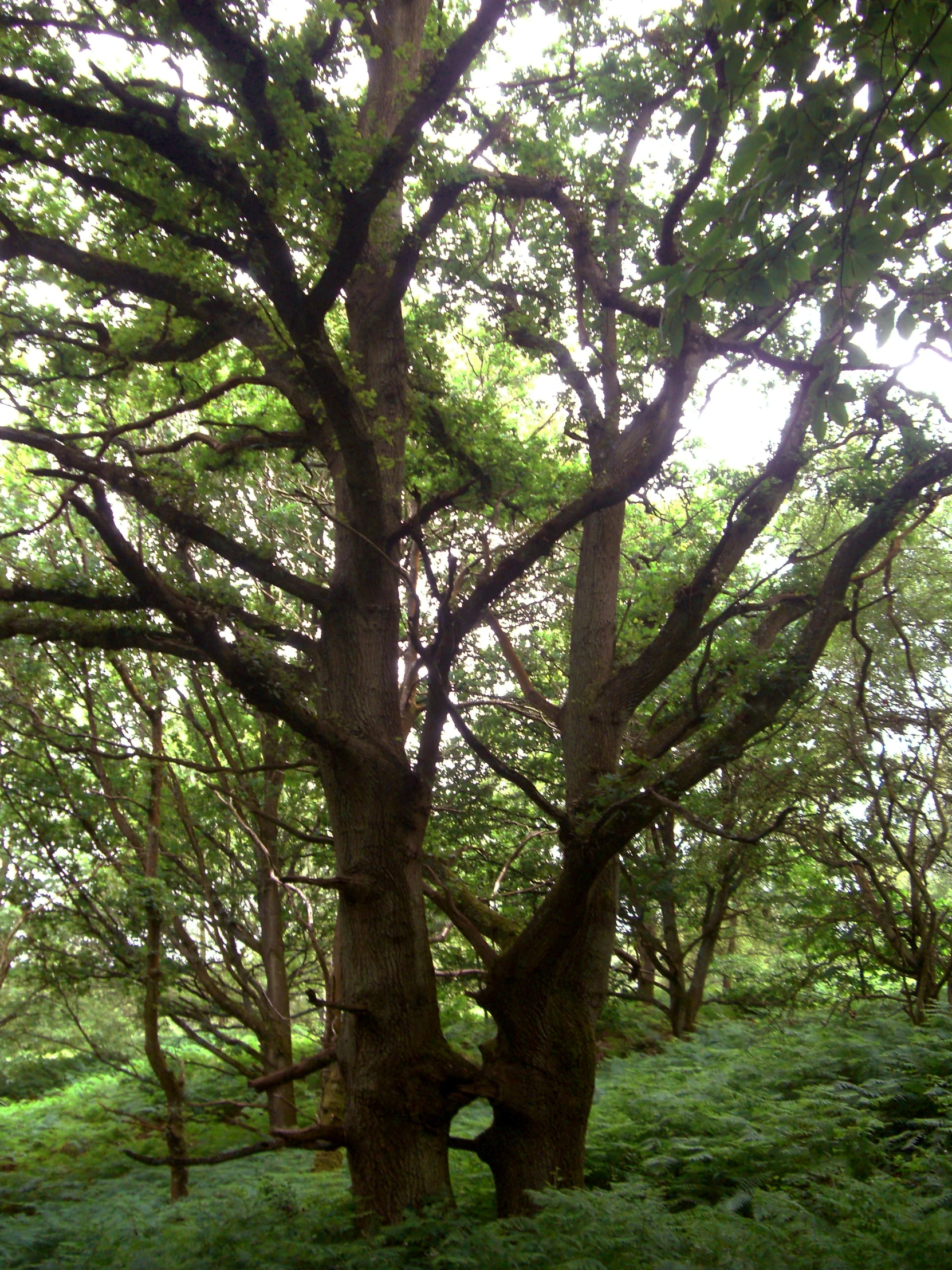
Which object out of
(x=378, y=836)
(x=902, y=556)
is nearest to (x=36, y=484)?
(x=378, y=836)

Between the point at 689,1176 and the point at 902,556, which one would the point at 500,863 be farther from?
the point at 902,556

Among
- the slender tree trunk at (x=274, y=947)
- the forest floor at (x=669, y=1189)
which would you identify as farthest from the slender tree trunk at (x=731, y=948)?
the slender tree trunk at (x=274, y=947)

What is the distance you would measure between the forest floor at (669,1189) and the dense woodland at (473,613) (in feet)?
0.14

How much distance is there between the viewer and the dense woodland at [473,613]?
361 cm

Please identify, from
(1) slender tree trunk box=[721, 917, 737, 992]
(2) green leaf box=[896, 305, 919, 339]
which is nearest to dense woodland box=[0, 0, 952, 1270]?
(2) green leaf box=[896, 305, 919, 339]

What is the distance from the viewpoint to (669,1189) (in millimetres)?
4727

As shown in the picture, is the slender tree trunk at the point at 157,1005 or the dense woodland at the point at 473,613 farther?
the slender tree trunk at the point at 157,1005

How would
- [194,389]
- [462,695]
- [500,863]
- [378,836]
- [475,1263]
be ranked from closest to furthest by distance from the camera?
[475,1263]
[378,836]
[194,389]
[500,863]
[462,695]

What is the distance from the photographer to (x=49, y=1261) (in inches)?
199

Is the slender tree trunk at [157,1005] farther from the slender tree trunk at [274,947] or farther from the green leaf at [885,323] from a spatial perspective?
the green leaf at [885,323]

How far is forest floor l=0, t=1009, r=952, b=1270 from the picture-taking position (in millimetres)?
3346

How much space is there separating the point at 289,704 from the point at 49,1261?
3.70 meters

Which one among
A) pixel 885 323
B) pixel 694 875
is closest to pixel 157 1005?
pixel 694 875

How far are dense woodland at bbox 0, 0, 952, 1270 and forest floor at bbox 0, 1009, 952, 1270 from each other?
1.7 inches
